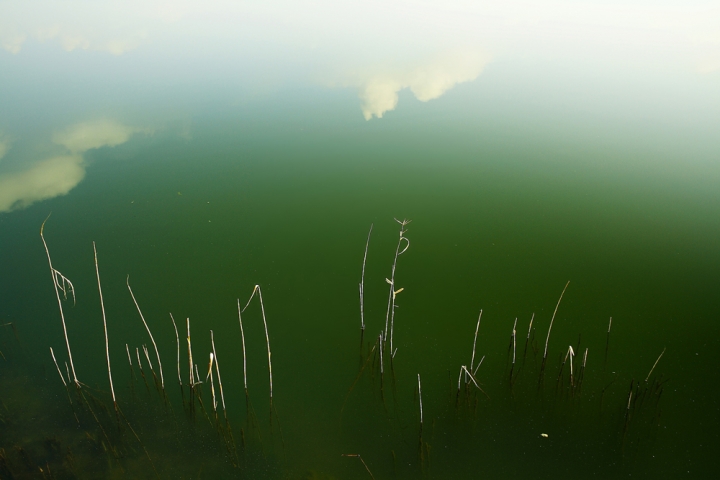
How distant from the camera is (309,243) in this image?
3.39 metres

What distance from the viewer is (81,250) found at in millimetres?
3252

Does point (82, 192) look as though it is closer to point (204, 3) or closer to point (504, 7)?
point (204, 3)

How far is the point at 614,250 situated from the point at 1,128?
17.5ft

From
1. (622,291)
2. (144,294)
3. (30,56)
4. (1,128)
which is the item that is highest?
(30,56)

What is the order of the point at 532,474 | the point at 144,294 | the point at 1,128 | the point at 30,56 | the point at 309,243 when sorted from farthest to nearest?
the point at 30,56
the point at 1,128
the point at 309,243
the point at 144,294
the point at 532,474

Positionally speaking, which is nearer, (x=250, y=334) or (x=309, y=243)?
(x=250, y=334)

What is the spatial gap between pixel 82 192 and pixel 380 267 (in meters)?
2.37

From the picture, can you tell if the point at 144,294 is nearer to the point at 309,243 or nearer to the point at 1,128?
the point at 309,243

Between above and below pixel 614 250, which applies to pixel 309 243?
above

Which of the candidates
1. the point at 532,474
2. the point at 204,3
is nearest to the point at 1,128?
the point at 532,474

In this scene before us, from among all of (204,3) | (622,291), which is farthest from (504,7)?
(622,291)

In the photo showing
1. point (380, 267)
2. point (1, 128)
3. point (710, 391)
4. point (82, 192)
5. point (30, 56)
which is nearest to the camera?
point (710, 391)

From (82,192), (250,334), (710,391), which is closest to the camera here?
(710,391)

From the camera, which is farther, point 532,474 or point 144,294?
point 144,294
